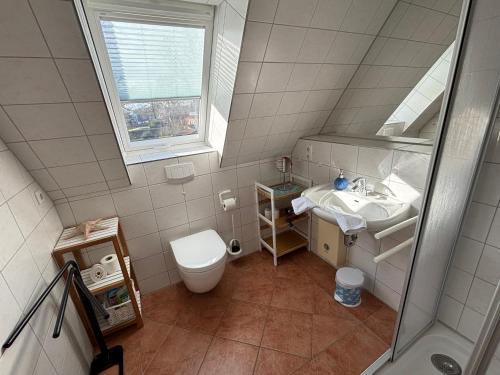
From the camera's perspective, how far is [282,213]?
2.21 metres

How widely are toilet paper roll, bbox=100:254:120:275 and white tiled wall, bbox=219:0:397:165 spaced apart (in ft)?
3.41

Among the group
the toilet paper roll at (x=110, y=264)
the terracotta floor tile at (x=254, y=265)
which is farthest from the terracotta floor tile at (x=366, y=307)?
the toilet paper roll at (x=110, y=264)

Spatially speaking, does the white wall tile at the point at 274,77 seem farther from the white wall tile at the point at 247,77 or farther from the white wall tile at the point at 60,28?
the white wall tile at the point at 60,28

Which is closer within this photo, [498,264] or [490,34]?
[490,34]

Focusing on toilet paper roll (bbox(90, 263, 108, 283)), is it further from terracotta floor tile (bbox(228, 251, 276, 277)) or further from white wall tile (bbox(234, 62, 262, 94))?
white wall tile (bbox(234, 62, 262, 94))

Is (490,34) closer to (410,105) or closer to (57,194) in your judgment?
(410,105)

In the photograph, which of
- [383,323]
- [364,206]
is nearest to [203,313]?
[383,323]

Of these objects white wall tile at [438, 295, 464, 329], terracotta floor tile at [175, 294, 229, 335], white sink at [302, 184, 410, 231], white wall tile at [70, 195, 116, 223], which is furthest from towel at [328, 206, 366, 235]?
white wall tile at [70, 195, 116, 223]

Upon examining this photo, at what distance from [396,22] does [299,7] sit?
74 centimetres

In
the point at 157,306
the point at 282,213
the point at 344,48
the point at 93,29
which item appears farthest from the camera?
the point at 282,213

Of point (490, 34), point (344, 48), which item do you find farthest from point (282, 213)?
point (490, 34)

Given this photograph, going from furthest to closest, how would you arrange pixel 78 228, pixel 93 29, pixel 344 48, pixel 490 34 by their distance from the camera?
pixel 78 228 < pixel 344 48 < pixel 93 29 < pixel 490 34

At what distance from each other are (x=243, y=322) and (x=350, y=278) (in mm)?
810

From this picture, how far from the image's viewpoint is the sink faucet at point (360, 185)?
1535 millimetres
